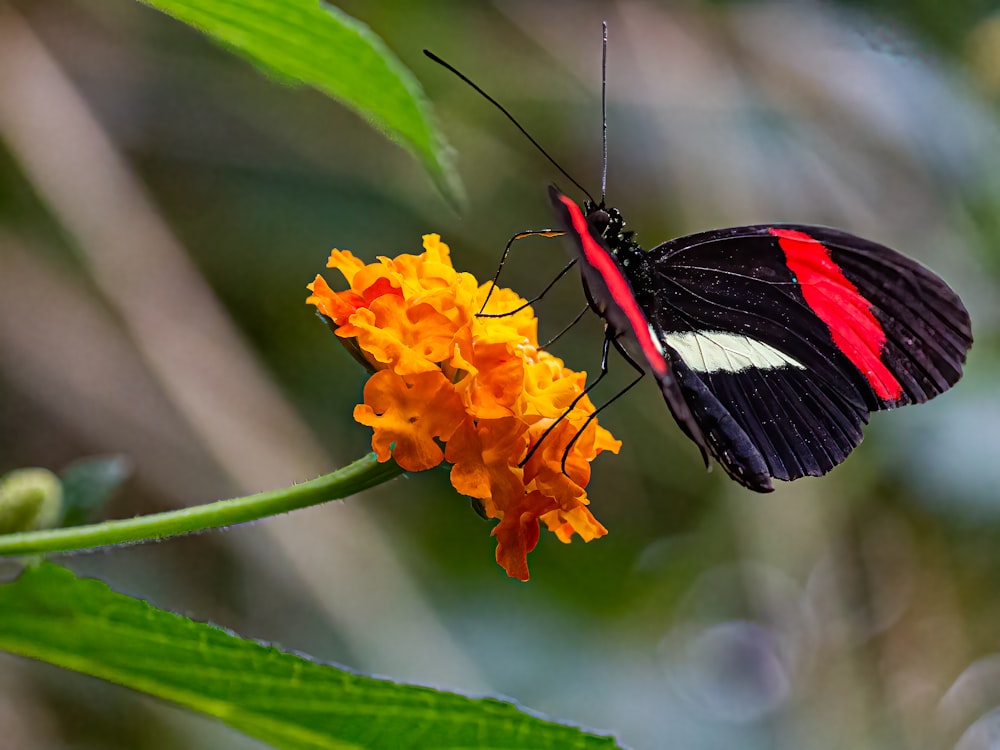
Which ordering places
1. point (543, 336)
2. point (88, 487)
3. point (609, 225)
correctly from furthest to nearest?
point (543, 336), point (609, 225), point (88, 487)

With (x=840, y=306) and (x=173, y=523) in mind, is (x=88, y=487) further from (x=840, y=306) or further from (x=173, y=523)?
(x=840, y=306)

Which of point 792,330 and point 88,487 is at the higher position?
point 792,330

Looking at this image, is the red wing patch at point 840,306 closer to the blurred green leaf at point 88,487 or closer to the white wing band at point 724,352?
the white wing band at point 724,352

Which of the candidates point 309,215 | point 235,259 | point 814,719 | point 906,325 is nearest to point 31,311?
point 235,259

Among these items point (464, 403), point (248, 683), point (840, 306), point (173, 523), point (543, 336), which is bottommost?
point (248, 683)

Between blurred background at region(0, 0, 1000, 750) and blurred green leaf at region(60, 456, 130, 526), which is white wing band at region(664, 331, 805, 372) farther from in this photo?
blurred background at region(0, 0, 1000, 750)

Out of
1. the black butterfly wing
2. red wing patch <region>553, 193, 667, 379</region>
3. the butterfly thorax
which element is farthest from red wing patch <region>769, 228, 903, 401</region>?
red wing patch <region>553, 193, 667, 379</region>

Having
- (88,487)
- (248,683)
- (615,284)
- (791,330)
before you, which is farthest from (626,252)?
(248,683)
